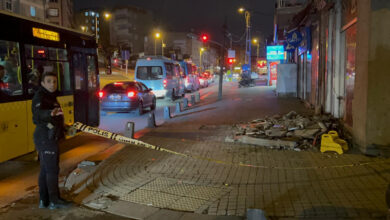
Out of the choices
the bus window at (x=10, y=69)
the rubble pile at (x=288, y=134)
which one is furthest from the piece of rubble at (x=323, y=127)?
the bus window at (x=10, y=69)

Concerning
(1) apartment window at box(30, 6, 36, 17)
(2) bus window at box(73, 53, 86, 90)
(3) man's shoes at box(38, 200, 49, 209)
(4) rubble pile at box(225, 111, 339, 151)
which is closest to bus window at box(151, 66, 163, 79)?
(2) bus window at box(73, 53, 86, 90)

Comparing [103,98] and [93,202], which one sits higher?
[103,98]

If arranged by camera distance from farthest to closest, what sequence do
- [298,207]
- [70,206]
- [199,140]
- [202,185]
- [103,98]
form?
1. [103,98]
2. [199,140]
3. [202,185]
4. [70,206]
5. [298,207]

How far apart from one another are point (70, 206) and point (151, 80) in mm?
18671

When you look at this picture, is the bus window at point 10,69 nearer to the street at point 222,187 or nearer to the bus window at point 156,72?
the street at point 222,187

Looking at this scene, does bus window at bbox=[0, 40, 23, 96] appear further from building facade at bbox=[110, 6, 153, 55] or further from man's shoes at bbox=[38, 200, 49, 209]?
building facade at bbox=[110, 6, 153, 55]

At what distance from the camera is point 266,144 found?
29.4ft

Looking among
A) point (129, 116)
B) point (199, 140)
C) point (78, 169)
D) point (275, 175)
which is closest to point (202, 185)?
point (275, 175)

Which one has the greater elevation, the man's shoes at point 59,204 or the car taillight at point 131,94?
the car taillight at point 131,94

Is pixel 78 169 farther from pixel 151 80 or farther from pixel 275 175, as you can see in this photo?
pixel 151 80

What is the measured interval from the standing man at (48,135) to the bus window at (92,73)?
578 centimetres

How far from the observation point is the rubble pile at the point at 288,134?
870 centimetres

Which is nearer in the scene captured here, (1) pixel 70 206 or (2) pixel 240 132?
(1) pixel 70 206

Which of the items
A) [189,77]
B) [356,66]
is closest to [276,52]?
[189,77]
